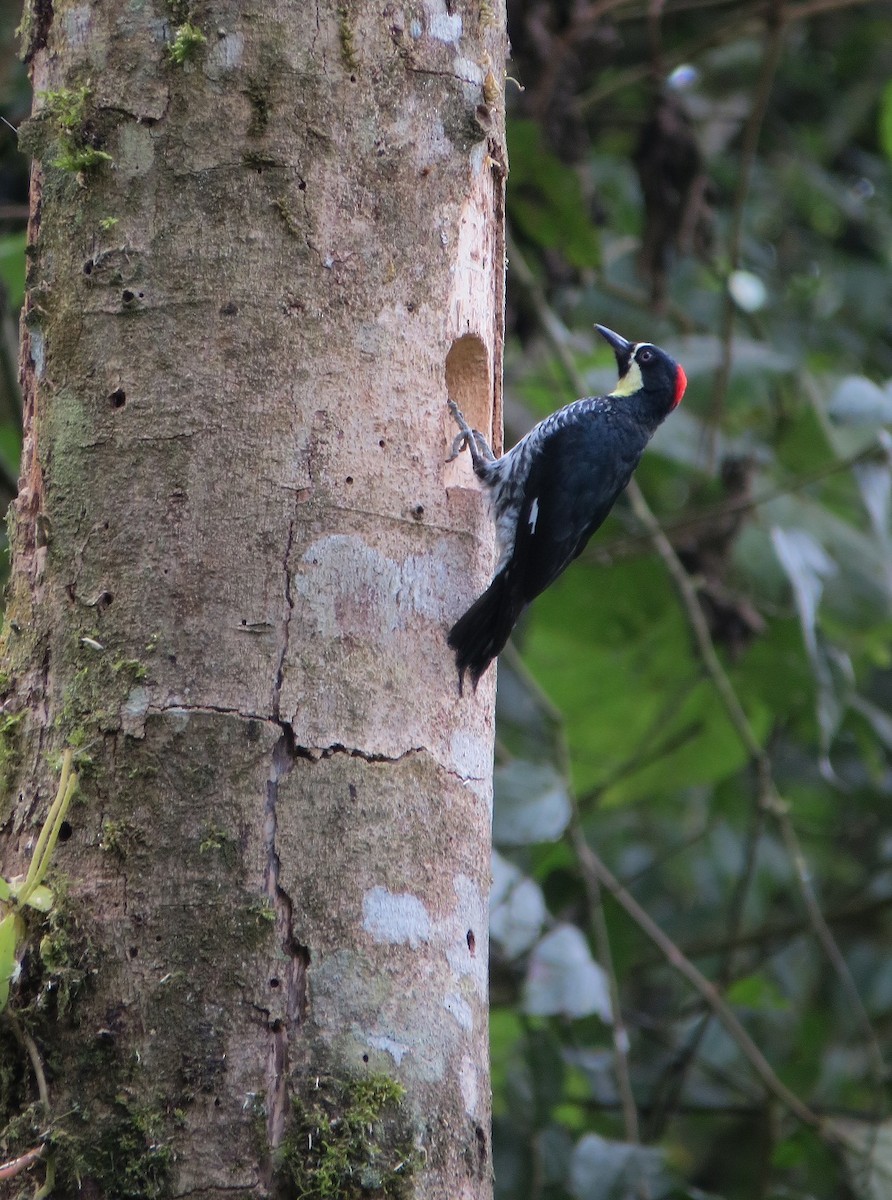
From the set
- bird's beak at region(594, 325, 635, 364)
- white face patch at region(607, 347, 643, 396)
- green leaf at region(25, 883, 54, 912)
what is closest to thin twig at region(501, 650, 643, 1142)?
white face patch at region(607, 347, 643, 396)

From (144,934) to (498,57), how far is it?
1807 millimetres

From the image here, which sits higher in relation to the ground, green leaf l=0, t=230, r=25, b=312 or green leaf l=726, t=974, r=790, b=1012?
green leaf l=0, t=230, r=25, b=312

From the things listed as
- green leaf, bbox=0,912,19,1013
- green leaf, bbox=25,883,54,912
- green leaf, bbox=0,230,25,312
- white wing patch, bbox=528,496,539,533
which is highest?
green leaf, bbox=0,230,25,312

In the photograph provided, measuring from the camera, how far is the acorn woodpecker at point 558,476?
2.74 metres

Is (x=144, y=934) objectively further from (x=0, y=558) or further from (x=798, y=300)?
(x=798, y=300)

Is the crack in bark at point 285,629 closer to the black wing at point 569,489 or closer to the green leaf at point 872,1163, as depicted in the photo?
the black wing at point 569,489

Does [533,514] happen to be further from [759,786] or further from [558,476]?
[759,786]


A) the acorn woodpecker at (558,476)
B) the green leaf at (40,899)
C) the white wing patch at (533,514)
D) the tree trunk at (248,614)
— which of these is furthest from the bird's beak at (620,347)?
the green leaf at (40,899)

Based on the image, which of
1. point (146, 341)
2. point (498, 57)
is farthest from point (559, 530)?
point (146, 341)

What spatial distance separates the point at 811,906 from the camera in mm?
4211

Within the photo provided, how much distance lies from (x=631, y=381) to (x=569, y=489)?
0.76 m

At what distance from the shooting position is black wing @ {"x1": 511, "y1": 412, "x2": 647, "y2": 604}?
3602 millimetres

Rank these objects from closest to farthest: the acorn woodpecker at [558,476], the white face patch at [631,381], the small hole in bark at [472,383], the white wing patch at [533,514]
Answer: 1. the acorn woodpecker at [558,476]
2. the small hole in bark at [472,383]
3. the white wing patch at [533,514]
4. the white face patch at [631,381]

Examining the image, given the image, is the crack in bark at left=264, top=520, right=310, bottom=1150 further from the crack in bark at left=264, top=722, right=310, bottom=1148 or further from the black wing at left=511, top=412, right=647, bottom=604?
the black wing at left=511, top=412, right=647, bottom=604
